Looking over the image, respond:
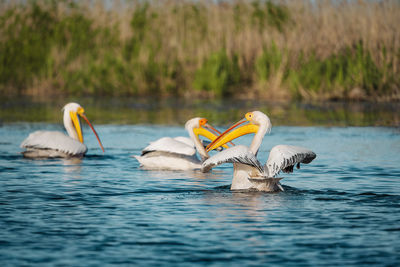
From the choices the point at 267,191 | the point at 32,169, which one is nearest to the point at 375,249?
the point at 267,191

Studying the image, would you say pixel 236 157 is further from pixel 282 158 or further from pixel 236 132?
pixel 236 132

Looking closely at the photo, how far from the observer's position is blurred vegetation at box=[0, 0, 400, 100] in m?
19.8

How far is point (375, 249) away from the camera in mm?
5375

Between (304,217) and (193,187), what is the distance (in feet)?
6.56

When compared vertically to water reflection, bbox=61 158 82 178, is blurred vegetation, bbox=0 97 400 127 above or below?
above

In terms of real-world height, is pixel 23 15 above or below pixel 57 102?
above

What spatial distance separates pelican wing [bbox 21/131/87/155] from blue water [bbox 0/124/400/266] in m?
0.20

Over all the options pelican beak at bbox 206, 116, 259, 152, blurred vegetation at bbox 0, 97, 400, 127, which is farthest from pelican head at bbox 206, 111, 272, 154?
blurred vegetation at bbox 0, 97, 400, 127

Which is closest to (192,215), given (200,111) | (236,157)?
(236,157)

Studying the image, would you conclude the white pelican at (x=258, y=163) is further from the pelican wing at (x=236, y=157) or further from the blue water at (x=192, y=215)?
the blue water at (x=192, y=215)

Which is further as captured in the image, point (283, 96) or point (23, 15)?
point (23, 15)

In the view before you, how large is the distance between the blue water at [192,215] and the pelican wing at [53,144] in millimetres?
199

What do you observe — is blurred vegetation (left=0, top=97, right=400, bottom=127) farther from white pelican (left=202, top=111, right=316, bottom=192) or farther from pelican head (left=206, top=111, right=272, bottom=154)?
white pelican (left=202, top=111, right=316, bottom=192)

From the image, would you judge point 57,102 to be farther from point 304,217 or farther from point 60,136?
point 304,217
